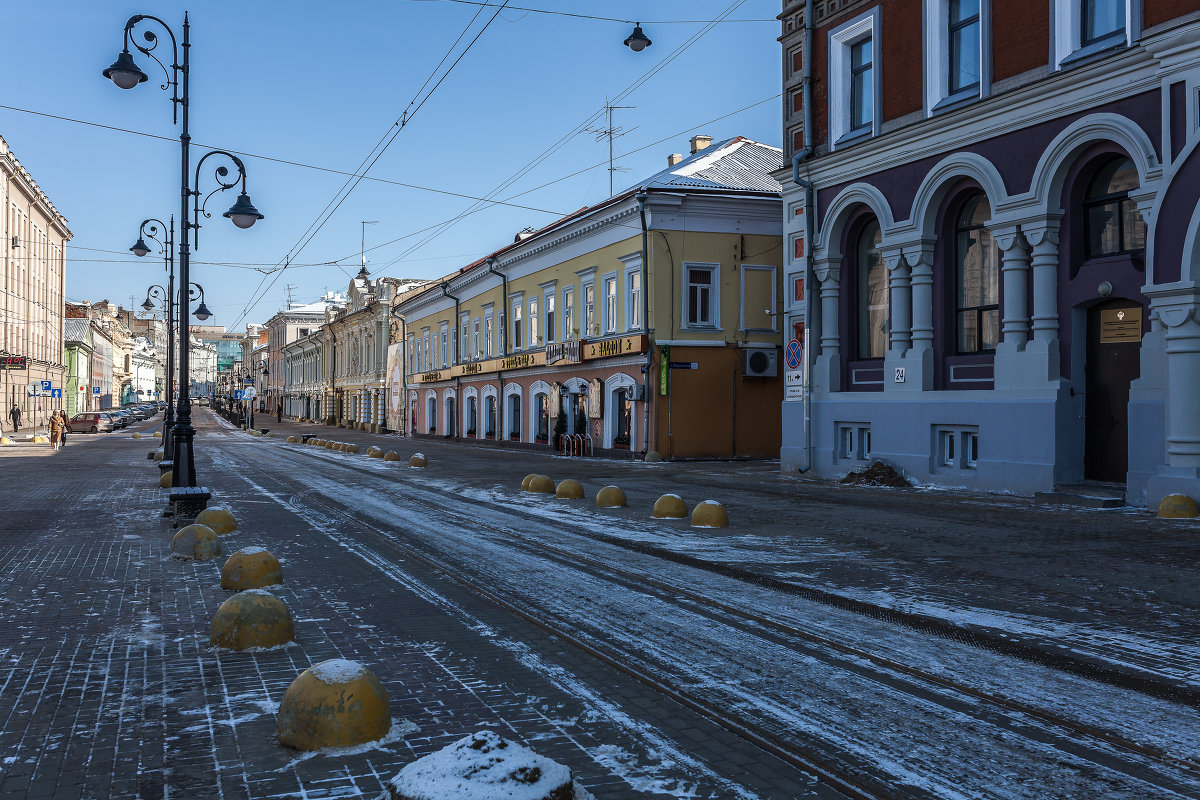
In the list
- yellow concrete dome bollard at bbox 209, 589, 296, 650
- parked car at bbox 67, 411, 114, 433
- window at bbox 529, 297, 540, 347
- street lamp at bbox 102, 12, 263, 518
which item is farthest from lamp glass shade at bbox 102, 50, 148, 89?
parked car at bbox 67, 411, 114, 433

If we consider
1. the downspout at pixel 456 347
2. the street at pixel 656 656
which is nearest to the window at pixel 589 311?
the downspout at pixel 456 347

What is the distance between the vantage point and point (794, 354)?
73.1ft

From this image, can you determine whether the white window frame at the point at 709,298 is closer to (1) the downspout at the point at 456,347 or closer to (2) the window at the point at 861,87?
(2) the window at the point at 861,87

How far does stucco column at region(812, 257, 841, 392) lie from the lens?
70.6ft

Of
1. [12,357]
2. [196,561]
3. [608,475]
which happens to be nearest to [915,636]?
[196,561]

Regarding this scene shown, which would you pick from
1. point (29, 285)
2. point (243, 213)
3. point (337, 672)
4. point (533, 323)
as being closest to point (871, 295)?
point (243, 213)

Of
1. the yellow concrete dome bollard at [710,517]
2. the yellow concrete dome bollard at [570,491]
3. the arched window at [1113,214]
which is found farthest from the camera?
the yellow concrete dome bollard at [570,491]

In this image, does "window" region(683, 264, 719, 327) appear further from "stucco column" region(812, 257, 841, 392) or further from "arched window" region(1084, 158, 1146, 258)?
"arched window" region(1084, 158, 1146, 258)

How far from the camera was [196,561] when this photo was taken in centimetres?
985

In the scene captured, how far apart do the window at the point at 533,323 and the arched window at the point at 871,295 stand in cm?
1797

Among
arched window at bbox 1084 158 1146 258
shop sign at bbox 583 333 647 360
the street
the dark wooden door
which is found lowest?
the street

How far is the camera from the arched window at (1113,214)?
49.8 feet

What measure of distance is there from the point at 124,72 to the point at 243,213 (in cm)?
278

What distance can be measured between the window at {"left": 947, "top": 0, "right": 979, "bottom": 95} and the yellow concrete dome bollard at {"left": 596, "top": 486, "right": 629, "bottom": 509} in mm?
10243
